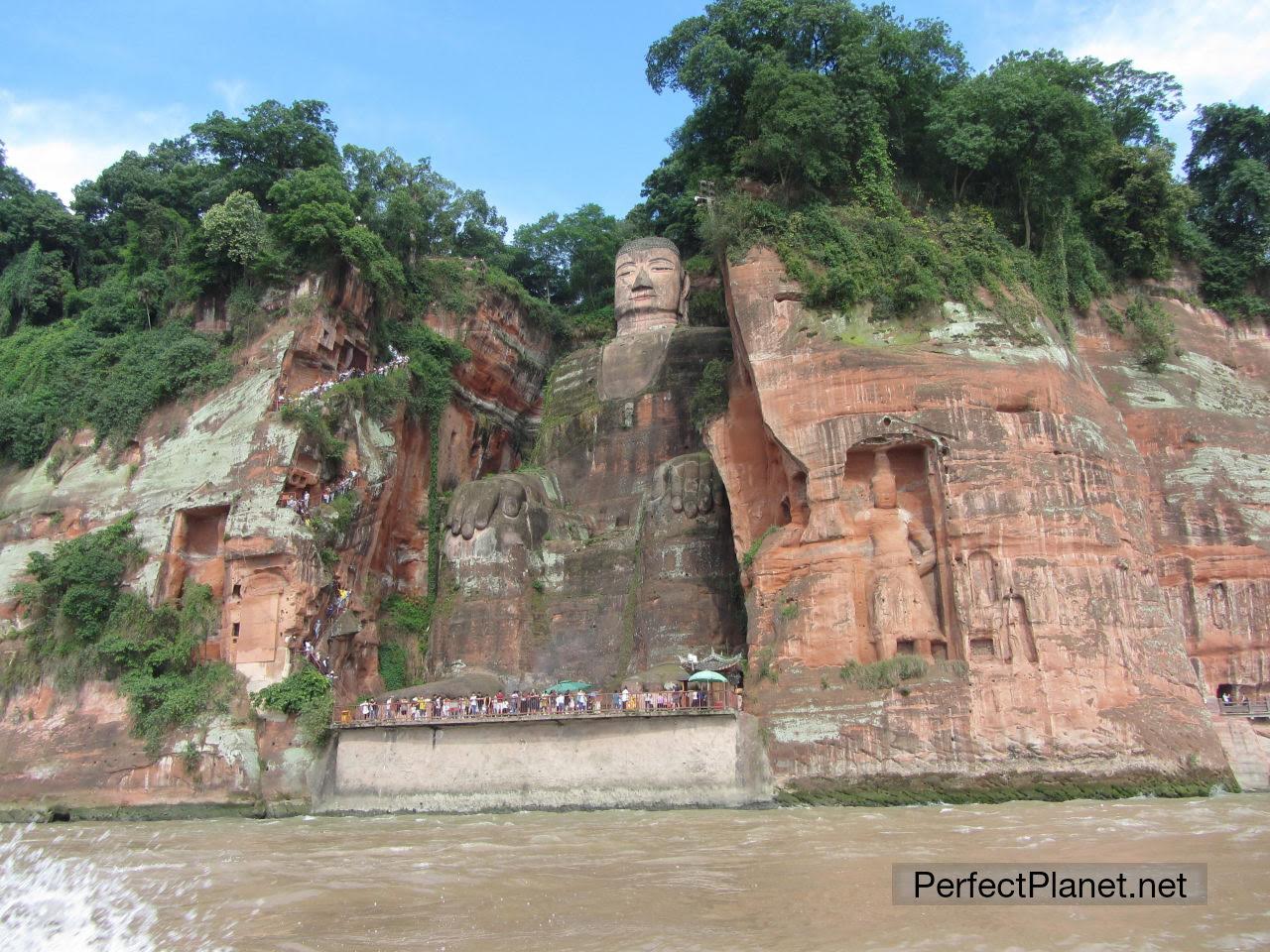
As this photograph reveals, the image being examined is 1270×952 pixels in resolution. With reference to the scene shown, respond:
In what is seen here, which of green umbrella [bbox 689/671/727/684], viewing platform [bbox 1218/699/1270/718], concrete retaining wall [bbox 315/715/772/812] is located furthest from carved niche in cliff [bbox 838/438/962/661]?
viewing platform [bbox 1218/699/1270/718]

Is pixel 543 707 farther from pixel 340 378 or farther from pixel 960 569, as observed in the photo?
pixel 340 378

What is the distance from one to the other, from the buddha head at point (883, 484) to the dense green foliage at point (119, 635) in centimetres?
1426

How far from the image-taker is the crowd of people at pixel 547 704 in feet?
70.6

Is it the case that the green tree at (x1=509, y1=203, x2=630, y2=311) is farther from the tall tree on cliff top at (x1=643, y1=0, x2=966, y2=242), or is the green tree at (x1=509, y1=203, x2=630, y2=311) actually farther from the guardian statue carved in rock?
the guardian statue carved in rock

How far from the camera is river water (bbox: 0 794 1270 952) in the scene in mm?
9516

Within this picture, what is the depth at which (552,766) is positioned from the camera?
21.3 metres

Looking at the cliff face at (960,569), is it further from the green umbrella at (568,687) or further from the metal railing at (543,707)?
the green umbrella at (568,687)

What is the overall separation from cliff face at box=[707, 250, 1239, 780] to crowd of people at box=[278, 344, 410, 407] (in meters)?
10.9

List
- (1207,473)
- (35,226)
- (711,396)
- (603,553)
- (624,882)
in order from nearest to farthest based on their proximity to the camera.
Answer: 1. (624,882)
2. (1207,473)
3. (711,396)
4. (603,553)
5. (35,226)

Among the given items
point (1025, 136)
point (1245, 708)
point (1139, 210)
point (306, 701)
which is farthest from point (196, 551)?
point (1139, 210)

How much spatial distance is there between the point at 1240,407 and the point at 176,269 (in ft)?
91.6

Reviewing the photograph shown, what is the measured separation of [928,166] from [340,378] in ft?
52.7

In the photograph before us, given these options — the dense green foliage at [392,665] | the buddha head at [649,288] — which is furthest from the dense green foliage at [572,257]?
the dense green foliage at [392,665]

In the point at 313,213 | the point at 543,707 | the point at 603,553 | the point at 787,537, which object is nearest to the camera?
the point at 787,537
